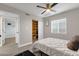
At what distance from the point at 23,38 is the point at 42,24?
61.9 inches

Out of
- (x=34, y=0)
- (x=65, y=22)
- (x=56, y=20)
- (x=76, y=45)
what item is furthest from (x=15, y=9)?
(x=76, y=45)

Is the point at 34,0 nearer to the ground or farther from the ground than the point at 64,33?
farther from the ground

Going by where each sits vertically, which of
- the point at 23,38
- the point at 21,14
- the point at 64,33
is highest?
the point at 21,14

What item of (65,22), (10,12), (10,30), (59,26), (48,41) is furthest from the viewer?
(10,30)

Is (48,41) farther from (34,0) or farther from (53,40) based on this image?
(34,0)

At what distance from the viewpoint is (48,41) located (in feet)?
6.17

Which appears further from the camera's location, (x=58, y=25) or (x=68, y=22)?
(x=68, y=22)

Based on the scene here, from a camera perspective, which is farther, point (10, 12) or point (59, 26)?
point (10, 12)

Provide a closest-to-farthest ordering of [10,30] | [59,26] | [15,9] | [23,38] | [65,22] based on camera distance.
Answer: [59,26] → [65,22] → [15,9] → [23,38] → [10,30]

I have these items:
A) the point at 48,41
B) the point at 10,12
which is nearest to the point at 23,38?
the point at 10,12

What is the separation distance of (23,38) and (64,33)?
1.83 metres

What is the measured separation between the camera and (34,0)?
0.66 metres

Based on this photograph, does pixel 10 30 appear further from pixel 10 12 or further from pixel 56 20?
pixel 56 20

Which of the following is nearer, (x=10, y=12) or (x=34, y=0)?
(x=34, y=0)
